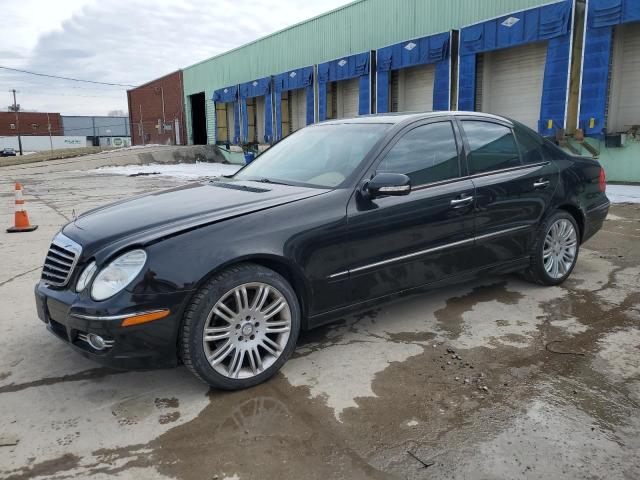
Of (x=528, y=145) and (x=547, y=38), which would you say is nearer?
(x=528, y=145)

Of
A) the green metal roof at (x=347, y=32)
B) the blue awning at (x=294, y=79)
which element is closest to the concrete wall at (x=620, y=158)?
the green metal roof at (x=347, y=32)

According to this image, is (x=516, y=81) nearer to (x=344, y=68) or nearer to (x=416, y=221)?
(x=344, y=68)

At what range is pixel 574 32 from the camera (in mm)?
12469

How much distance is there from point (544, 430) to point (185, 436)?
68.7 inches

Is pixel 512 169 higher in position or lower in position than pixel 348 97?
lower

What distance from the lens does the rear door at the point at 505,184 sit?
13.4 ft

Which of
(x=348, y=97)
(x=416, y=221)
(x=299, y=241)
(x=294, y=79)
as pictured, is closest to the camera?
(x=299, y=241)

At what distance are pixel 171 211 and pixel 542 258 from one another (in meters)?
3.12

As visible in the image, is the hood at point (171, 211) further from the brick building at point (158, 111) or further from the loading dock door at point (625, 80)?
the brick building at point (158, 111)

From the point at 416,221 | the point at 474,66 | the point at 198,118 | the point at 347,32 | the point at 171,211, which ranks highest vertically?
the point at 347,32

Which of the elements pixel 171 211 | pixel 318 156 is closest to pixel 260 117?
→ pixel 318 156

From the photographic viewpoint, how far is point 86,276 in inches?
114

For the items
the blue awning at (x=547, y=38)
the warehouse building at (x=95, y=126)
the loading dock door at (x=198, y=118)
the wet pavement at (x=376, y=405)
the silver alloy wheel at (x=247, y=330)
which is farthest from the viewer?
the warehouse building at (x=95, y=126)

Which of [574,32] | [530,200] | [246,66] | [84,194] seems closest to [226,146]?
[246,66]
